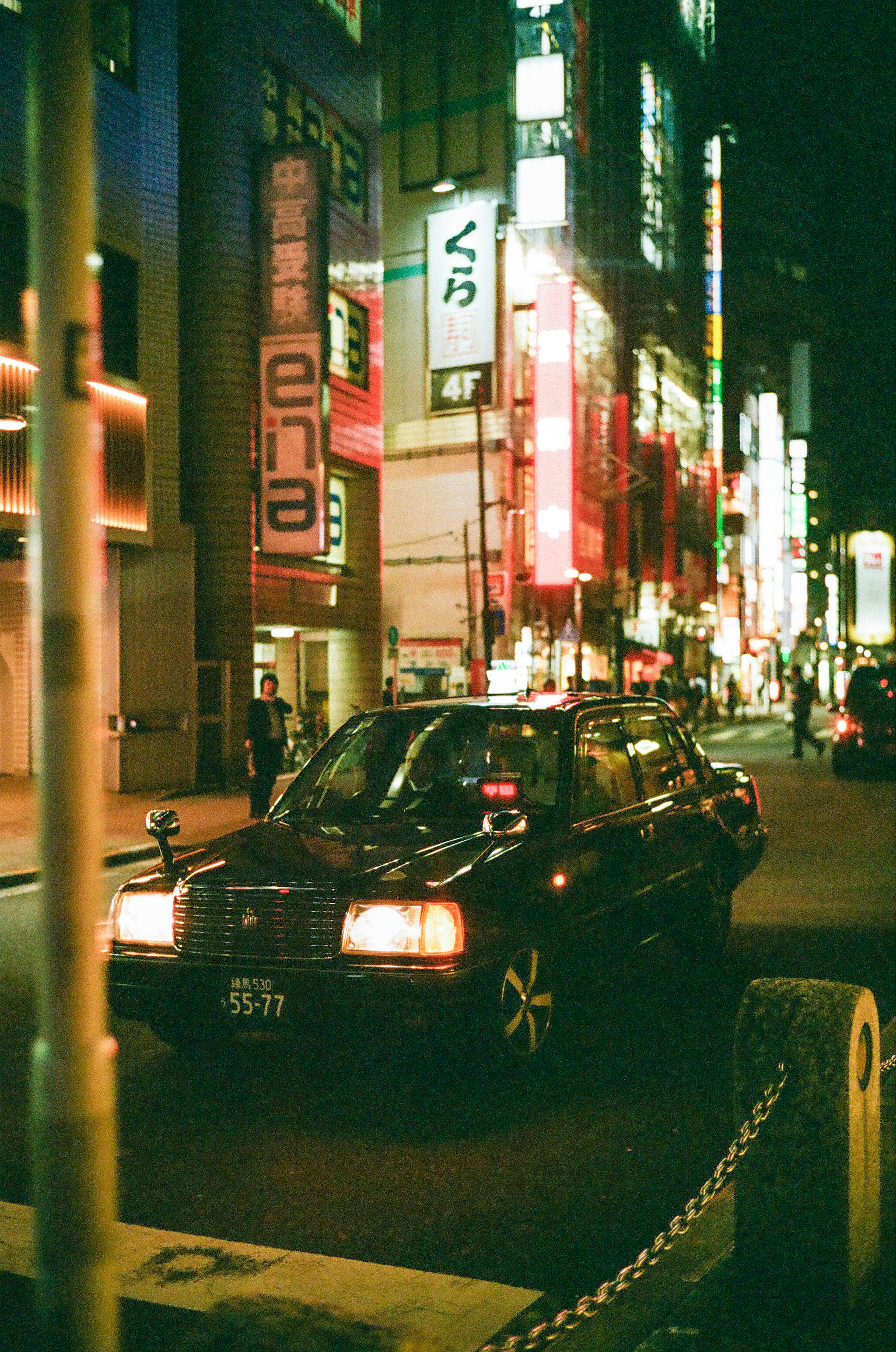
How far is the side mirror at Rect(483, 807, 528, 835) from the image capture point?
16.9ft

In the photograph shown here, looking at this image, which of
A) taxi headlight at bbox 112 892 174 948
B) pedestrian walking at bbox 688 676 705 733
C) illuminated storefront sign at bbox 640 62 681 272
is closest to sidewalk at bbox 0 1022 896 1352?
taxi headlight at bbox 112 892 174 948

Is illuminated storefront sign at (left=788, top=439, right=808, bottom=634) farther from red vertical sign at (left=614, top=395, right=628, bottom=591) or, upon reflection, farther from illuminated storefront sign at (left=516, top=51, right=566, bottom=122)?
A: illuminated storefront sign at (left=516, top=51, right=566, bottom=122)

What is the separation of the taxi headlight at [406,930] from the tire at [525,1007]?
1.12 ft

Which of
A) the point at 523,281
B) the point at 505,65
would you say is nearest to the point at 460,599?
the point at 523,281

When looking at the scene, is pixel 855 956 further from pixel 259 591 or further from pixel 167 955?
pixel 259 591

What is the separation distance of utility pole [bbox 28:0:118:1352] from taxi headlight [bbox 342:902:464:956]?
2.47 metres

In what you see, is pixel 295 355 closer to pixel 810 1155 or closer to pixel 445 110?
pixel 810 1155

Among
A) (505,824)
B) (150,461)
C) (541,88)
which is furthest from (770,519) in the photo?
(505,824)

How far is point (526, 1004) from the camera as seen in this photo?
5.07 meters

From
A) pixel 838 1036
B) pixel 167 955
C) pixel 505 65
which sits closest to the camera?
pixel 838 1036

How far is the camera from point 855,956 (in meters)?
7.78

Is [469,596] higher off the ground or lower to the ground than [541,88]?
lower

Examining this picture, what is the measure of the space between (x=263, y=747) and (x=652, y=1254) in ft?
37.1

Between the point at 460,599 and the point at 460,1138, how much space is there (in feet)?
112
